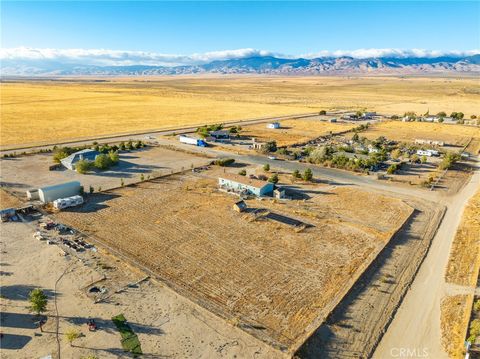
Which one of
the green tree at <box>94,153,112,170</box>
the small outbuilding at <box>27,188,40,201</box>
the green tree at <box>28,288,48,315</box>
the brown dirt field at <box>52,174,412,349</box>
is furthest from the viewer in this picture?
the green tree at <box>94,153,112,170</box>

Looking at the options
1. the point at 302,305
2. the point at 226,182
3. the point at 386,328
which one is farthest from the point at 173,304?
the point at 226,182

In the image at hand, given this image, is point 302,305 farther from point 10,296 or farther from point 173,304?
point 10,296

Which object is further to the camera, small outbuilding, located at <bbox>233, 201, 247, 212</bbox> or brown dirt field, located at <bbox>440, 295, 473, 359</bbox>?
small outbuilding, located at <bbox>233, 201, 247, 212</bbox>

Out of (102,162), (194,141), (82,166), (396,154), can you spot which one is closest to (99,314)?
(82,166)

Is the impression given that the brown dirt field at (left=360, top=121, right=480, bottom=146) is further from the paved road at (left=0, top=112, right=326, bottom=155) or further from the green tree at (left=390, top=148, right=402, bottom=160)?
the paved road at (left=0, top=112, right=326, bottom=155)

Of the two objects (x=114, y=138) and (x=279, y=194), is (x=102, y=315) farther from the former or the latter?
(x=114, y=138)

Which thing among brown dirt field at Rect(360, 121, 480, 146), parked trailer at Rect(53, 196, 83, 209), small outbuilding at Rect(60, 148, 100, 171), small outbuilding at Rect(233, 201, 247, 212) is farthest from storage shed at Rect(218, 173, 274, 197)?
brown dirt field at Rect(360, 121, 480, 146)

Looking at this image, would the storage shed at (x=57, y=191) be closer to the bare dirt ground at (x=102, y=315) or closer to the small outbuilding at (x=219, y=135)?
the bare dirt ground at (x=102, y=315)
